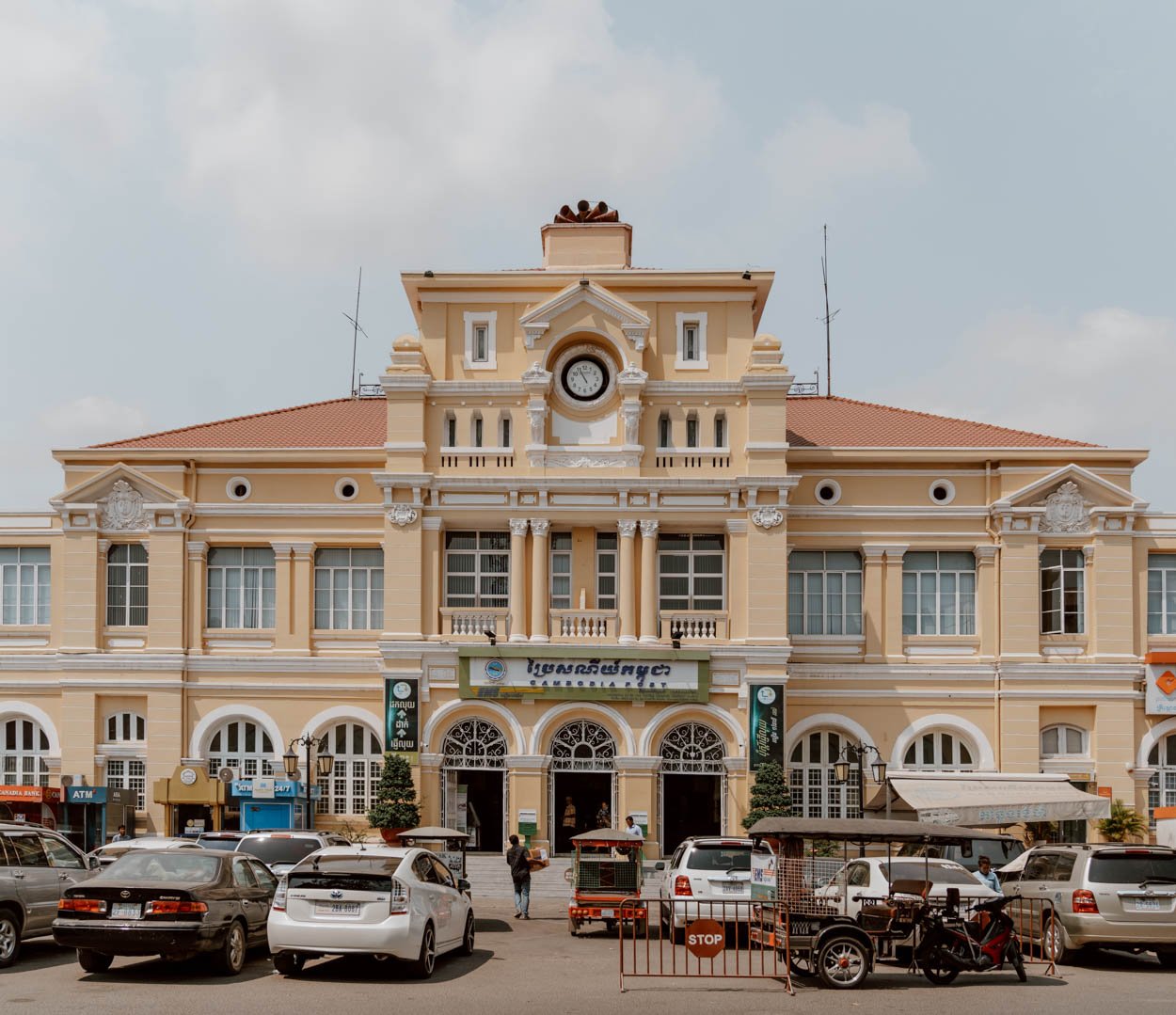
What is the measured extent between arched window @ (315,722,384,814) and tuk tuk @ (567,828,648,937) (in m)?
14.3

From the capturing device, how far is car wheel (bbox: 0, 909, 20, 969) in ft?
62.2

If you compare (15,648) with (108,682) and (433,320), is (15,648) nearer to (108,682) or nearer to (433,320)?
(108,682)

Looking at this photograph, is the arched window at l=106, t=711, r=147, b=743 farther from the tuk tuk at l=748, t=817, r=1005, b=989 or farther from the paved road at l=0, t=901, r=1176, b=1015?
the tuk tuk at l=748, t=817, r=1005, b=989

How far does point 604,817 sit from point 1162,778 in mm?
13879

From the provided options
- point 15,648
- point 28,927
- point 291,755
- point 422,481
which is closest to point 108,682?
point 15,648

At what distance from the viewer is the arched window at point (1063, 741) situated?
127ft

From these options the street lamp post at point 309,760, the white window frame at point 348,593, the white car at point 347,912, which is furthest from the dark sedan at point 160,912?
the white window frame at point 348,593

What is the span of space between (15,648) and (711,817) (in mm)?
18407

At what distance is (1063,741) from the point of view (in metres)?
38.8

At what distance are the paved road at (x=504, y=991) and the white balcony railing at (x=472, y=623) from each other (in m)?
16.8

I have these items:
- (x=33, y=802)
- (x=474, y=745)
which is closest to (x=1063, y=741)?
(x=474, y=745)

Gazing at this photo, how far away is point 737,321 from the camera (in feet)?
129

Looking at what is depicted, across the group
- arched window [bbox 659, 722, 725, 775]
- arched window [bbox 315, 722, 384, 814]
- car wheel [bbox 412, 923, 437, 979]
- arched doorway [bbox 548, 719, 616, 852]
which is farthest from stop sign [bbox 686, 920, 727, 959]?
arched window [bbox 315, 722, 384, 814]

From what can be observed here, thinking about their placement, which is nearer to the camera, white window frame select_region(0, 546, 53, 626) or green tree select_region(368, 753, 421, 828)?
green tree select_region(368, 753, 421, 828)
